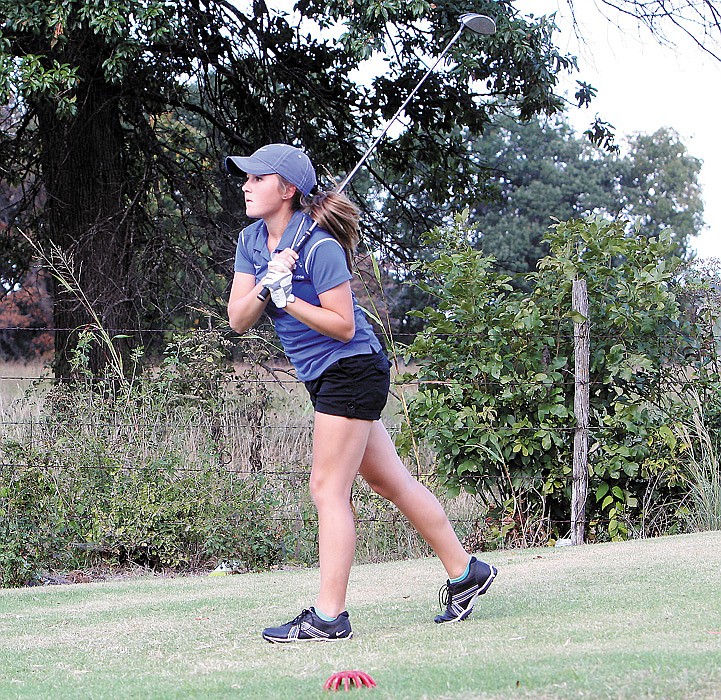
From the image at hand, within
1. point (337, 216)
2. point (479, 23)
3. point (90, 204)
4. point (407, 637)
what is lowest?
point (407, 637)

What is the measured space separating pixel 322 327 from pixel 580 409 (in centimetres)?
421

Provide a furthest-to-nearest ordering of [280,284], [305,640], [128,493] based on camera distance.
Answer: [128,493] → [305,640] → [280,284]

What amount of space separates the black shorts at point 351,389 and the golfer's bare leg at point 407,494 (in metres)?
0.23

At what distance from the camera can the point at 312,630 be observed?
3.81 metres

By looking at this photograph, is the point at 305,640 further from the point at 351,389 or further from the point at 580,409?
the point at 580,409

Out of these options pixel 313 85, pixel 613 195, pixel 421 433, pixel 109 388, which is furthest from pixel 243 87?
pixel 613 195

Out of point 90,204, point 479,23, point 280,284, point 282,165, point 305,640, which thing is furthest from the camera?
point 90,204

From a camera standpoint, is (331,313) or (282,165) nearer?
(331,313)

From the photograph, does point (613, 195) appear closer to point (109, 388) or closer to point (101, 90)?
point (101, 90)

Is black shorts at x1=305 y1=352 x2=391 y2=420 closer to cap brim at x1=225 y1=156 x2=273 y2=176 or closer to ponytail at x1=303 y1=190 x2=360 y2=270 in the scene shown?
ponytail at x1=303 y1=190 x2=360 y2=270

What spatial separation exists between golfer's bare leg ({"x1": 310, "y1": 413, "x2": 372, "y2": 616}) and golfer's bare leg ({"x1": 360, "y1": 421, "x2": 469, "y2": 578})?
19 cm

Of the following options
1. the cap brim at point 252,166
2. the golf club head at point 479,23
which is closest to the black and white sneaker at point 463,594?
the cap brim at point 252,166

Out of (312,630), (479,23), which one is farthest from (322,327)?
(479,23)

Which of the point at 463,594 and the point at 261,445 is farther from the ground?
the point at 261,445
